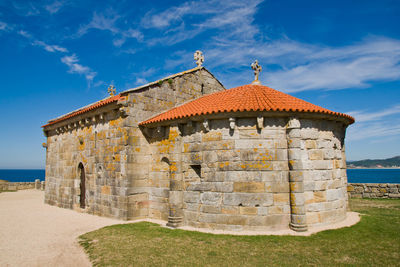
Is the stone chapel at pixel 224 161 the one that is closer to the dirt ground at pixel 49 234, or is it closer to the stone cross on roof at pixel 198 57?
the dirt ground at pixel 49 234

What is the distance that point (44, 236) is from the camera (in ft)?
27.6

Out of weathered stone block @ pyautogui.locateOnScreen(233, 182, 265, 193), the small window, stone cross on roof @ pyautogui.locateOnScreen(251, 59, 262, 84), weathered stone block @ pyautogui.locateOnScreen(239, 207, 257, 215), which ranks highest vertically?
stone cross on roof @ pyautogui.locateOnScreen(251, 59, 262, 84)

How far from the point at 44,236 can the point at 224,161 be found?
20.6ft

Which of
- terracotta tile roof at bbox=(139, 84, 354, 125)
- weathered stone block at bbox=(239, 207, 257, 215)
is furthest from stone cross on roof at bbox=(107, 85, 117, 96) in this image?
weathered stone block at bbox=(239, 207, 257, 215)

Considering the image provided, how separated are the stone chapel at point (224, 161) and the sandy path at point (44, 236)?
1.17 m

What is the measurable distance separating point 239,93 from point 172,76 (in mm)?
3902

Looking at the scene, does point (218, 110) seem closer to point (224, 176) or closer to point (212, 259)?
point (224, 176)

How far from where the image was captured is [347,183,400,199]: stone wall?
1467 centimetres

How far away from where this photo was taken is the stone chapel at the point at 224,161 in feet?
25.4

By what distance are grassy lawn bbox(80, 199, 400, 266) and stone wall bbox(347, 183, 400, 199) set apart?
7.78m

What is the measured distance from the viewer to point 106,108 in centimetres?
1106

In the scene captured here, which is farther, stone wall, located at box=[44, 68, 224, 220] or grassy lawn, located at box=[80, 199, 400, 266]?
stone wall, located at box=[44, 68, 224, 220]

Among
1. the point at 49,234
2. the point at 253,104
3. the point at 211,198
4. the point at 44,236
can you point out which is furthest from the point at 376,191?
the point at 44,236

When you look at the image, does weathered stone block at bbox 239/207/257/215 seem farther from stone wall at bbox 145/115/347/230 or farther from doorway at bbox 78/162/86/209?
doorway at bbox 78/162/86/209
